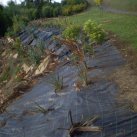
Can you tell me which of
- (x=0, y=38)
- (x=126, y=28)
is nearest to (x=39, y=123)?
(x=126, y=28)

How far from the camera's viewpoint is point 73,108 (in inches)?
314

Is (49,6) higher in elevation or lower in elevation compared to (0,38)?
higher

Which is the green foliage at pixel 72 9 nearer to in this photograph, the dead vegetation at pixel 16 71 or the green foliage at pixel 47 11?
the green foliage at pixel 47 11

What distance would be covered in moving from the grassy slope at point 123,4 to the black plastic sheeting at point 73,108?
454 inches

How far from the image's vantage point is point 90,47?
1225cm

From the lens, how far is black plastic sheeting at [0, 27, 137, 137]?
688 centimetres

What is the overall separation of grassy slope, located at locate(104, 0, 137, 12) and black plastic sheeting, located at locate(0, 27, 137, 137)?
11.5 m

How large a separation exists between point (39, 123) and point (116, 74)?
2.74 meters

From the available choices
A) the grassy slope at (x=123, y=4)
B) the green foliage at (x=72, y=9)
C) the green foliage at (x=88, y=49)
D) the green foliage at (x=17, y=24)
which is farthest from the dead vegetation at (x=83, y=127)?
the green foliage at (x=72, y=9)

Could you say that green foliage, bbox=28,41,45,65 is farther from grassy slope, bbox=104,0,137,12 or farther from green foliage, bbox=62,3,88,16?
green foliage, bbox=62,3,88,16

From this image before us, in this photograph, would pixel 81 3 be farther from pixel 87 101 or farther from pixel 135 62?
pixel 87 101

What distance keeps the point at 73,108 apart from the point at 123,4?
59.5 feet

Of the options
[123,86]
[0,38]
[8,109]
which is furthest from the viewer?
[0,38]

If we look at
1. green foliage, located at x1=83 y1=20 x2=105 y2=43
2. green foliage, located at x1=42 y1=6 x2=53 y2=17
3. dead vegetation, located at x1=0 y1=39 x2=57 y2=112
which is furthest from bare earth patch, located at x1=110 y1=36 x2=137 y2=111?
green foliage, located at x1=42 y1=6 x2=53 y2=17
